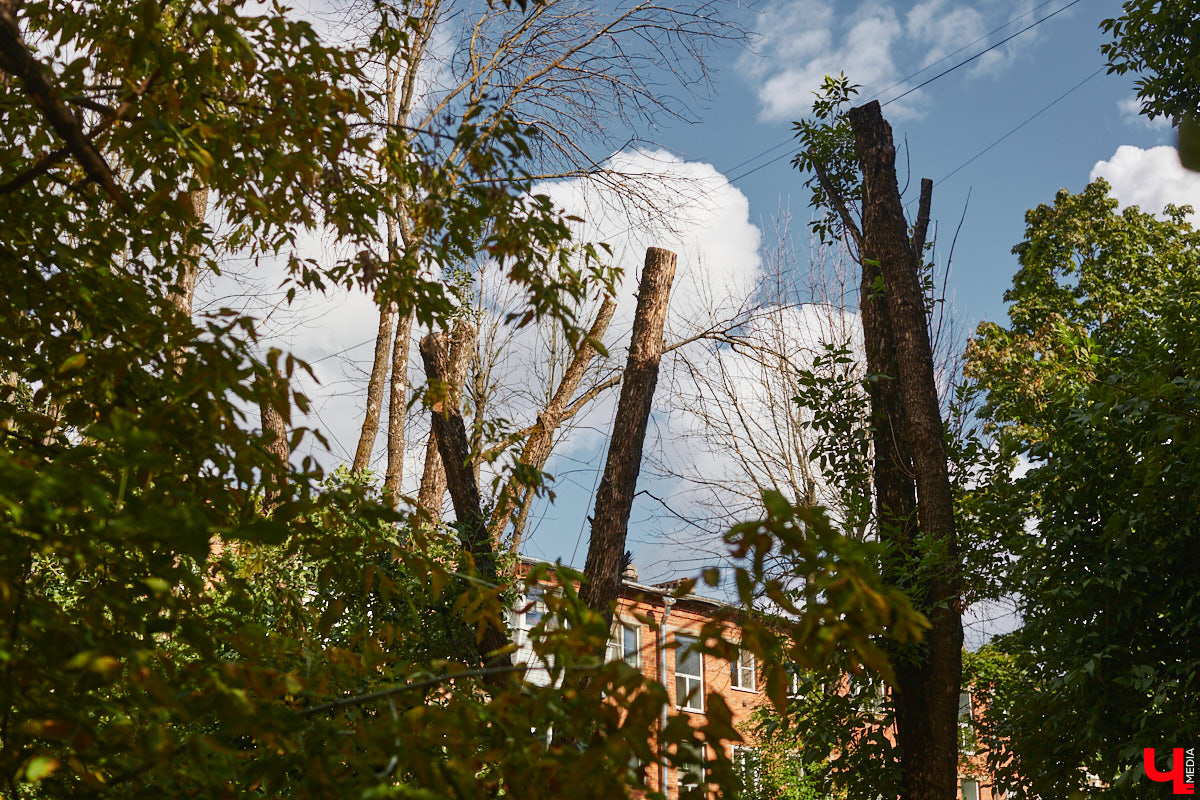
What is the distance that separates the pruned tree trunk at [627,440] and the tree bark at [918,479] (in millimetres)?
1384

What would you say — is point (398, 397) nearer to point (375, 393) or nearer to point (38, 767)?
point (375, 393)

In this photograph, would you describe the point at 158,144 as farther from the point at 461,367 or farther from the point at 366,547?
the point at 461,367

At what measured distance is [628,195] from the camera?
925cm

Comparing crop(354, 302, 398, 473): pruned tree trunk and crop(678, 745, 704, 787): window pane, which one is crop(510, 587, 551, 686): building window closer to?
crop(678, 745, 704, 787): window pane

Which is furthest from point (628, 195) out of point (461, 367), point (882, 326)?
point (882, 326)

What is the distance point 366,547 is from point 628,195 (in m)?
7.51

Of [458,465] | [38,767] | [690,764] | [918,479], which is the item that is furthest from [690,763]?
[458,465]

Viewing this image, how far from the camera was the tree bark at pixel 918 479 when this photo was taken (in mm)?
5191

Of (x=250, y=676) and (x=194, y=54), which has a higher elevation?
(x=194, y=54)

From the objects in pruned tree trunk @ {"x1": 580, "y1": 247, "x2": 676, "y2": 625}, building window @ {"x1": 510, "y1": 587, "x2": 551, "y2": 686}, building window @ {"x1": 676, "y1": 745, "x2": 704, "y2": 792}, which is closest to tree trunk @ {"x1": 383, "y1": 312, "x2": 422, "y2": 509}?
building window @ {"x1": 510, "y1": 587, "x2": 551, "y2": 686}

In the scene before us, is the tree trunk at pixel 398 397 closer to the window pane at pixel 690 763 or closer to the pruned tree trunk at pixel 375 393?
the pruned tree trunk at pixel 375 393

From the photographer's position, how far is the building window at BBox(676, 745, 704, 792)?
1.38m

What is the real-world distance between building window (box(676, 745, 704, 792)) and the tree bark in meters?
3.38

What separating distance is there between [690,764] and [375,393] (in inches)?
384
